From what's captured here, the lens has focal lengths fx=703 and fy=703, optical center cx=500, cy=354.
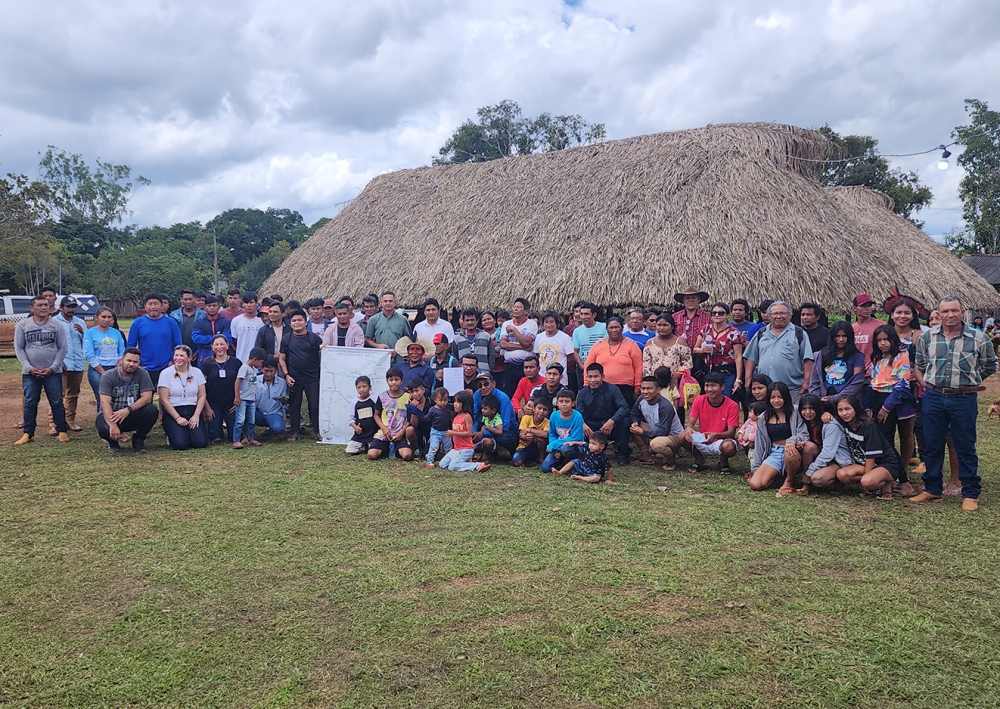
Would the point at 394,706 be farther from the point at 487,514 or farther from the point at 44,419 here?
the point at 44,419

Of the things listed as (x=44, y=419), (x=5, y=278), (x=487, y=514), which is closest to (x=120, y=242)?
(x=5, y=278)

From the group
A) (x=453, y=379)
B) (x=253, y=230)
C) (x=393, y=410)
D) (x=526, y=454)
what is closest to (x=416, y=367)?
(x=453, y=379)

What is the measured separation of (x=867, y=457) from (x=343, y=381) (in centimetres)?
586

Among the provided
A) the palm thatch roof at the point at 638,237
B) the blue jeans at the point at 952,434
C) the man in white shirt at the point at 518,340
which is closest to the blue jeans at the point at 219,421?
the man in white shirt at the point at 518,340

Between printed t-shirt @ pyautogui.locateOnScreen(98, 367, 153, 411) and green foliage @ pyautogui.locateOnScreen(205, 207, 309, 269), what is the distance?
46.6 meters

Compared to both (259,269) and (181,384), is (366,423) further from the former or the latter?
(259,269)

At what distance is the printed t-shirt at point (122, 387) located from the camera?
7973 mm

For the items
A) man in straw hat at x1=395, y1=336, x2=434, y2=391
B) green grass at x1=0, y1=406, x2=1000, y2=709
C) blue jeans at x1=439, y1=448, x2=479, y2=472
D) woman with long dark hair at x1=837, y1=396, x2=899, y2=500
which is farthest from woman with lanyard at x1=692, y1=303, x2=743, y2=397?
man in straw hat at x1=395, y1=336, x2=434, y2=391

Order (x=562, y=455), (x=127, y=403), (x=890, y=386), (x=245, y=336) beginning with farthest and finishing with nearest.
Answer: (x=245, y=336) → (x=127, y=403) → (x=562, y=455) → (x=890, y=386)

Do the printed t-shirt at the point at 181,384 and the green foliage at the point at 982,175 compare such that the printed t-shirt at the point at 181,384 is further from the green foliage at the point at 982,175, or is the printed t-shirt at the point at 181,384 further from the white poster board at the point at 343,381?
the green foliage at the point at 982,175

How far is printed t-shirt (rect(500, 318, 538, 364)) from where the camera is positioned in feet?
28.6

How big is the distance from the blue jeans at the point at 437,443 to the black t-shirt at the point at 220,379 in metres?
2.76

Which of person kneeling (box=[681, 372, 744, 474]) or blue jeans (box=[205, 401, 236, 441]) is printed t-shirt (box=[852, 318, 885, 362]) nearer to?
person kneeling (box=[681, 372, 744, 474])

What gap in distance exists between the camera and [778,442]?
21.7 ft
